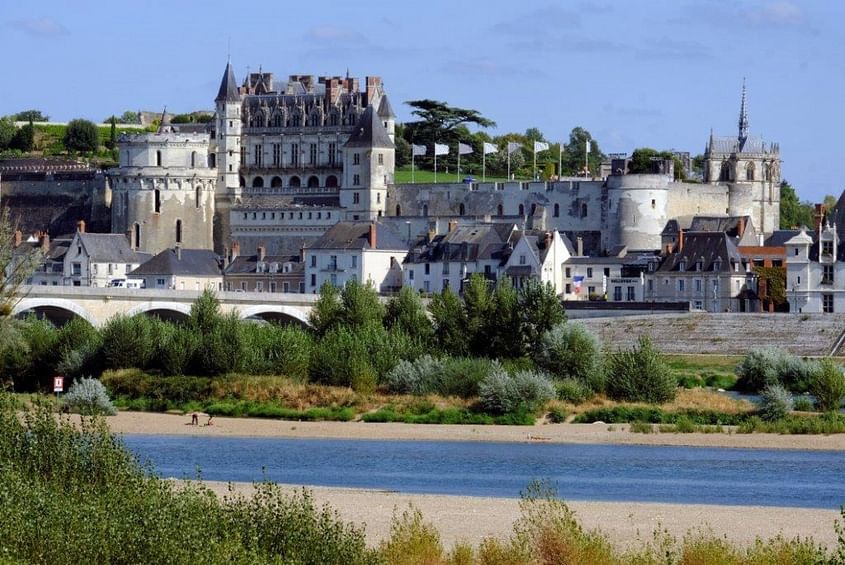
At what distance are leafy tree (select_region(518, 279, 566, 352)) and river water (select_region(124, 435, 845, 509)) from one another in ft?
31.6

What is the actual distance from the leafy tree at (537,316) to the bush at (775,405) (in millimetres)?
8021

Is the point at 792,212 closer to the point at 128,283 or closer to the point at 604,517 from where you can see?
the point at 128,283

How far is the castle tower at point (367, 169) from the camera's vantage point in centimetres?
8144

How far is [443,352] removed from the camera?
45.8 metres

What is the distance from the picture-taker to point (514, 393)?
3944cm

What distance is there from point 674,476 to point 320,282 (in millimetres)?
41946

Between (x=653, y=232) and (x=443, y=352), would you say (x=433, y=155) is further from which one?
(x=443, y=352)

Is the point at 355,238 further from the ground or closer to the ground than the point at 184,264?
further from the ground

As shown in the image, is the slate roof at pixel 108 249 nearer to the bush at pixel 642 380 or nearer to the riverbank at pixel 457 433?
the riverbank at pixel 457 433

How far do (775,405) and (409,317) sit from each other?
1303cm

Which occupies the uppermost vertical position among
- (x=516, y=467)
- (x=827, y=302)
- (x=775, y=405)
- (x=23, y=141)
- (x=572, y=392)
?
(x=23, y=141)

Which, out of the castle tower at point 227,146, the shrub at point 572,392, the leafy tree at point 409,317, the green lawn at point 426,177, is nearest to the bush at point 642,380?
the shrub at point 572,392

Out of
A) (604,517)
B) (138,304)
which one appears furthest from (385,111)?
(604,517)

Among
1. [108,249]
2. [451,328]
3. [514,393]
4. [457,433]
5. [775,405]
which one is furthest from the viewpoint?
[108,249]
